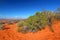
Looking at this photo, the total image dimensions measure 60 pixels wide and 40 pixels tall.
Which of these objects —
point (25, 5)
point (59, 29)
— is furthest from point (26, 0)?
point (59, 29)

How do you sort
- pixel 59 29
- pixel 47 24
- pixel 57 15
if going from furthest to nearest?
1. pixel 57 15
2. pixel 47 24
3. pixel 59 29

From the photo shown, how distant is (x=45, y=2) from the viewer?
10836 mm

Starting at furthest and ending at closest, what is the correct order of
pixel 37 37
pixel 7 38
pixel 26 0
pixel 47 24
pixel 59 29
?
pixel 26 0, pixel 47 24, pixel 59 29, pixel 37 37, pixel 7 38

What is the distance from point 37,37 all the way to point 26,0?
14.8ft

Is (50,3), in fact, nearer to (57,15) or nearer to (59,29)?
(57,15)

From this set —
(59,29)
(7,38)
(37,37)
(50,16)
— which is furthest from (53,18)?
(7,38)

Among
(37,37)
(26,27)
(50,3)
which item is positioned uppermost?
(50,3)

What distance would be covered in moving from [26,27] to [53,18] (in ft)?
7.41

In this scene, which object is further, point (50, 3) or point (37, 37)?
point (50, 3)

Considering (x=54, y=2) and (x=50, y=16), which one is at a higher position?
(x=54, y=2)

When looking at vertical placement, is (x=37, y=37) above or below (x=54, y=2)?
below

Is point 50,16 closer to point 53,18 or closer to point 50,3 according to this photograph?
point 53,18

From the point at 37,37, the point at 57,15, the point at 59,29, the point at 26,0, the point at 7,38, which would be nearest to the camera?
the point at 7,38

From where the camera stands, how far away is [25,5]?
11.0 meters
